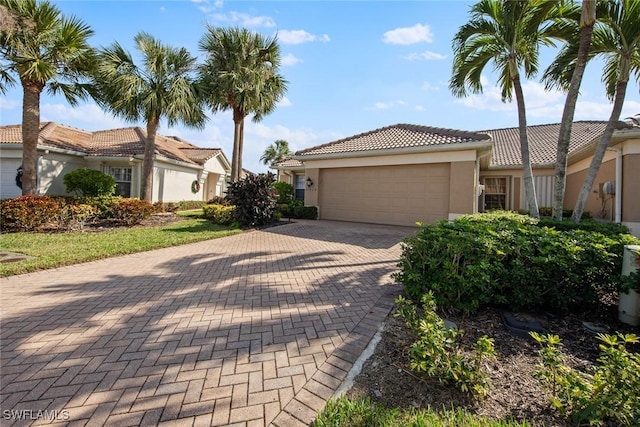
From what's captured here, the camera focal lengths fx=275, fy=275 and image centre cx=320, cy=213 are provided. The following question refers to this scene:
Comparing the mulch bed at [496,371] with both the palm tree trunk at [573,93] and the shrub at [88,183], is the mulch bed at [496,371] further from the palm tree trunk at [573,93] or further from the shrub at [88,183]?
the shrub at [88,183]

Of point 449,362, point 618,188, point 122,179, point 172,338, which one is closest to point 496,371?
point 449,362

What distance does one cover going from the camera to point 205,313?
12.6 feet

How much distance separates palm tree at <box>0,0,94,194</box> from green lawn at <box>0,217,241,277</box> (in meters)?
4.29

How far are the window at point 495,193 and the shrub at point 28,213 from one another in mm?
20797

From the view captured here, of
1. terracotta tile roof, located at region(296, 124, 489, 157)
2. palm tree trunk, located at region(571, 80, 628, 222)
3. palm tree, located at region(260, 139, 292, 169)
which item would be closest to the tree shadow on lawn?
palm tree trunk, located at region(571, 80, 628, 222)

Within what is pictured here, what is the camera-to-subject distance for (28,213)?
376 inches

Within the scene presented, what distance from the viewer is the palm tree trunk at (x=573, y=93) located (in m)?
6.40

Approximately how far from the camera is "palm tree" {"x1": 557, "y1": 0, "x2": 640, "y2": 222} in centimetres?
650

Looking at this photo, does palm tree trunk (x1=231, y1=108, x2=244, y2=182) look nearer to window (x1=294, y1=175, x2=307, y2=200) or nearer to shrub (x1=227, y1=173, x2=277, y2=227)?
shrub (x1=227, y1=173, x2=277, y2=227)

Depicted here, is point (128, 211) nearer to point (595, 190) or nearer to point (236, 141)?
point (236, 141)

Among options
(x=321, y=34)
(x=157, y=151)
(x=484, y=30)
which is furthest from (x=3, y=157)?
(x=484, y=30)

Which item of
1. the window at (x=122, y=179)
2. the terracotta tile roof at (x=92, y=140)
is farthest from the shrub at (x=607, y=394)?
the window at (x=122, y=179)

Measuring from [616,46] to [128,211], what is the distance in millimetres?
16938

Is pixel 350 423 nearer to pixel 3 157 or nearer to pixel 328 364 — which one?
pixel 328 364
